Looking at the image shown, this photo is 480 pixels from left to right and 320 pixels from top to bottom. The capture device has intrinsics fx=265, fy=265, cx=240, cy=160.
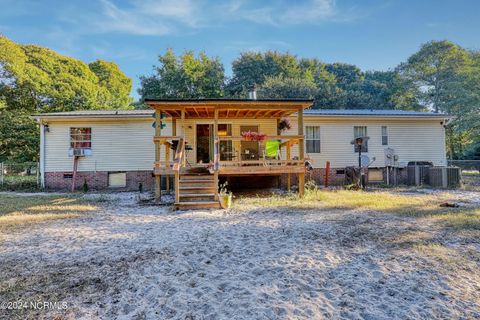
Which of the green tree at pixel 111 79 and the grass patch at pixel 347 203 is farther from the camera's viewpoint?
the green tree at pixel 111 79

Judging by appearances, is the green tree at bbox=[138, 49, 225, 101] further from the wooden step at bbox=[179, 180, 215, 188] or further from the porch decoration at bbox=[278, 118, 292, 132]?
the wooden step at bbox=[179, 180, 215, 188]

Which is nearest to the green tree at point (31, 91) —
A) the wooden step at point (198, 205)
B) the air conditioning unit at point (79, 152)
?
the air conditioning unit at point (79, 152)

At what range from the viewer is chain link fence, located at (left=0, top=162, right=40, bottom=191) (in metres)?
12.0

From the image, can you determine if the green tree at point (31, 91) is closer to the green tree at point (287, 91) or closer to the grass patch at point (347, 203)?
the green tree at point (287, 91)

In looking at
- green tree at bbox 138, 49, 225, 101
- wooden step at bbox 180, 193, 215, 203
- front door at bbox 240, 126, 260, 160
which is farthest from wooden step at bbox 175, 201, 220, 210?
green tree at bbox 138, 49, 225, 101

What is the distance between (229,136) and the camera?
28.8 feet

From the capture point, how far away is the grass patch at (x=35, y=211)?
19.2 ft

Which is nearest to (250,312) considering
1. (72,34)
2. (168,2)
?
(168,2)

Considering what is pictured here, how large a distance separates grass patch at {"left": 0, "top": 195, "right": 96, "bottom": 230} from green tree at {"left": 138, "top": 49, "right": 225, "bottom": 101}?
60.1 feet

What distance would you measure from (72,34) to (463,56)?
3322 cm

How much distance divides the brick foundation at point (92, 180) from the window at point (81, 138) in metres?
1.21

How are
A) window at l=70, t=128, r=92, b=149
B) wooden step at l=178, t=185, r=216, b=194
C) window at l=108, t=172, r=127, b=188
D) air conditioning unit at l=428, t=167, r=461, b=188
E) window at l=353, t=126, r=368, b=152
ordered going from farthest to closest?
window at l=353, t=126, r=368, b=152
window at l=108, t=172, r=127, b=188
window at l=70, t=128, r=92, b=149
air conditioning unit at l=428, t=167, r=461, b=188
wooden step at l=178, t=185, r=216, b=194

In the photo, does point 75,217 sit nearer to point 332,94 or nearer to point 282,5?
point 282,5

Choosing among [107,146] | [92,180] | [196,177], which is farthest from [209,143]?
[92,180]
